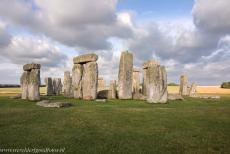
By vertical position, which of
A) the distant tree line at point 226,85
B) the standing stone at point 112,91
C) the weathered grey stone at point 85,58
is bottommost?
the standing stone at point 112,91

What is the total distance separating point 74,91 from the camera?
25.0m

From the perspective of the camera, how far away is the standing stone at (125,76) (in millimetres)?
24000

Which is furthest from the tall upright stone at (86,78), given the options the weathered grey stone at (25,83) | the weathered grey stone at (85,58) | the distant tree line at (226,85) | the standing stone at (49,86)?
the distant tree line at (226,85)

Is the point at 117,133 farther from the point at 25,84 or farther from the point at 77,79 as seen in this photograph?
the point at 77,79

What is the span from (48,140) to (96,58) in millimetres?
15894

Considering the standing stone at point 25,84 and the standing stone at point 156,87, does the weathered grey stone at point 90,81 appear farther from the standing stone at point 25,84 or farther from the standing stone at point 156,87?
the standing stone at point 156,87

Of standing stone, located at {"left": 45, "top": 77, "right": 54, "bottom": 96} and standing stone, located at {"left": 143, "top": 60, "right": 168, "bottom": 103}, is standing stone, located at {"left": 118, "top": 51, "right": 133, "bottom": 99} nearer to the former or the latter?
standing stone, located at {"left": 143, "top": 60, "right": 168, "bottom": 103}

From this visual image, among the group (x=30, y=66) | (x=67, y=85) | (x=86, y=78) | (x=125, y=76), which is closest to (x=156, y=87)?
(x=125, y=76)

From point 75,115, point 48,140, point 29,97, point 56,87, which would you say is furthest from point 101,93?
point 48,140

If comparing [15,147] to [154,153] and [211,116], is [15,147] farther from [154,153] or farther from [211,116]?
[211,116]

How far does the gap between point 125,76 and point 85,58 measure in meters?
3.90

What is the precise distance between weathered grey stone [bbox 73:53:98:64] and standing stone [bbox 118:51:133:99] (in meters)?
2.74

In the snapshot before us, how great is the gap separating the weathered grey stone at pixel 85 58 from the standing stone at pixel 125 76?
2739 mm

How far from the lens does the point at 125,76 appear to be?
24172 millimetres
